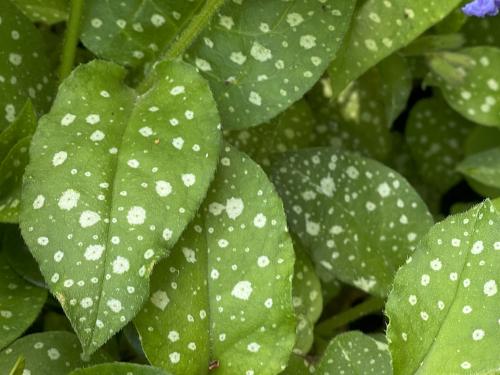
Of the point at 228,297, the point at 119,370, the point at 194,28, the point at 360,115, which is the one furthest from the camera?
the point at 360,115

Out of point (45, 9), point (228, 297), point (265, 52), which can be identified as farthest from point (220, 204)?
point (45, 9)

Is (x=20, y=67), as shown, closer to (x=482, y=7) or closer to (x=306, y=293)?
(x=306, y=293)

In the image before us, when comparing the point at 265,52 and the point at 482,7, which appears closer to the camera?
the point at 482,7

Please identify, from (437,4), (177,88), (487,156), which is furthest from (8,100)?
(487,156)

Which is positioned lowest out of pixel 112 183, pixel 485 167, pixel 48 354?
pixel 48 354

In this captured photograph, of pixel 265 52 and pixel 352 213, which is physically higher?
pixel 265 52

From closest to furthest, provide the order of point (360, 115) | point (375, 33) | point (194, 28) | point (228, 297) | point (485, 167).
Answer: point (228, 297) < point (194, 28) < point (375, 33) < point (485, 167) < point (360, 115)

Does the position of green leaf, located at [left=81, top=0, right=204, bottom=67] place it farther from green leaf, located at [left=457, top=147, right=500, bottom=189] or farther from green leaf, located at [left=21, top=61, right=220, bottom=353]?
green leaf, located at [left=457, top=147, right=500, bottom=189]
